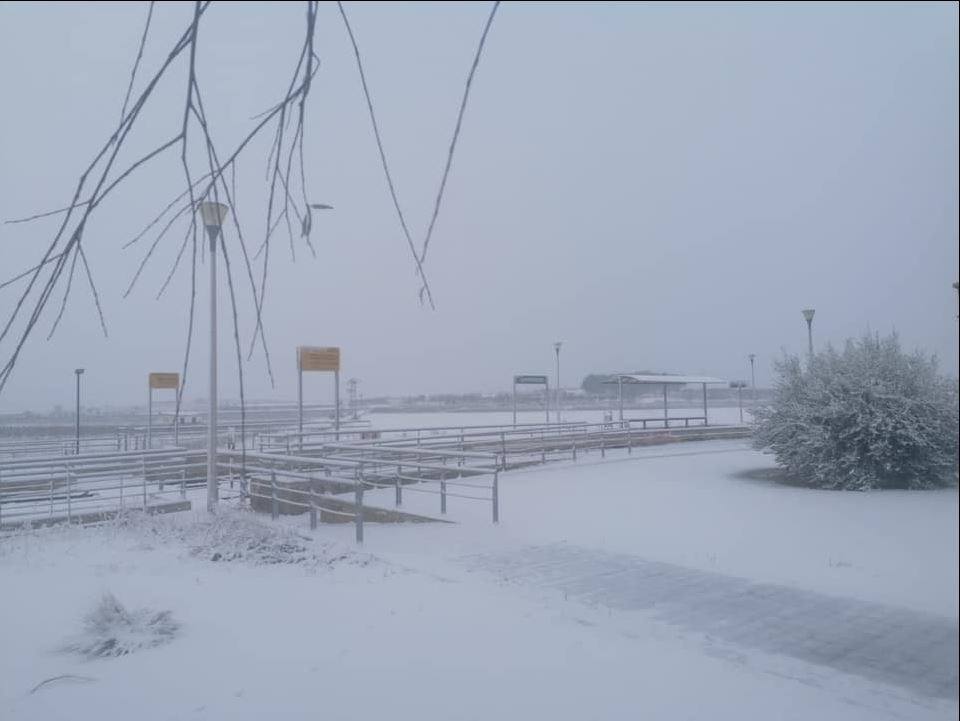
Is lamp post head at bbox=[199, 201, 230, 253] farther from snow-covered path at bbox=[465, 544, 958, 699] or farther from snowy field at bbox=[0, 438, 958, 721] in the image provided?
snow-covered path at bbox=[465, 544, 958, 699]

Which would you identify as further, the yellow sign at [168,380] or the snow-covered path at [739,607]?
the snow-covered path at [739,607]

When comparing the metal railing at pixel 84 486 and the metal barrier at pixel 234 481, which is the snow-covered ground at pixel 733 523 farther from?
the metal railing at pixel 84 486

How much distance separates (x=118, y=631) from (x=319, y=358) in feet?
42.2

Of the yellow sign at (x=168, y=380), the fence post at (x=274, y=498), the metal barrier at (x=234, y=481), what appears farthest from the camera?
the fence post at (x=274, y=498)

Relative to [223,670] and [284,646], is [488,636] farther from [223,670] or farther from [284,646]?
[223,670]

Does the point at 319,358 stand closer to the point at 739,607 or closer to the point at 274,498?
the point at 274,498

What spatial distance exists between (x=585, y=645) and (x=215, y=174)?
4.23 meters

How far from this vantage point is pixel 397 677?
4492 mm

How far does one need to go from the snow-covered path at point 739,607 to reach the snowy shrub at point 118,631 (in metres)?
3.12

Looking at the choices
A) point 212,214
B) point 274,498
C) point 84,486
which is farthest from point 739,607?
point 84,486

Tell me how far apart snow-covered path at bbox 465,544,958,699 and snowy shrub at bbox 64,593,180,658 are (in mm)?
3124

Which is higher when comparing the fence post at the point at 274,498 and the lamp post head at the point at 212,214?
the lamp post head at the point at 212,214

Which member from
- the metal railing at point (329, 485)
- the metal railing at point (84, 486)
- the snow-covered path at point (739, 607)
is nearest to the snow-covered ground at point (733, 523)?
the snow-covered path at point (739, 607)

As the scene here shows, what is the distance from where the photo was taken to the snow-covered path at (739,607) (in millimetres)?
3936
